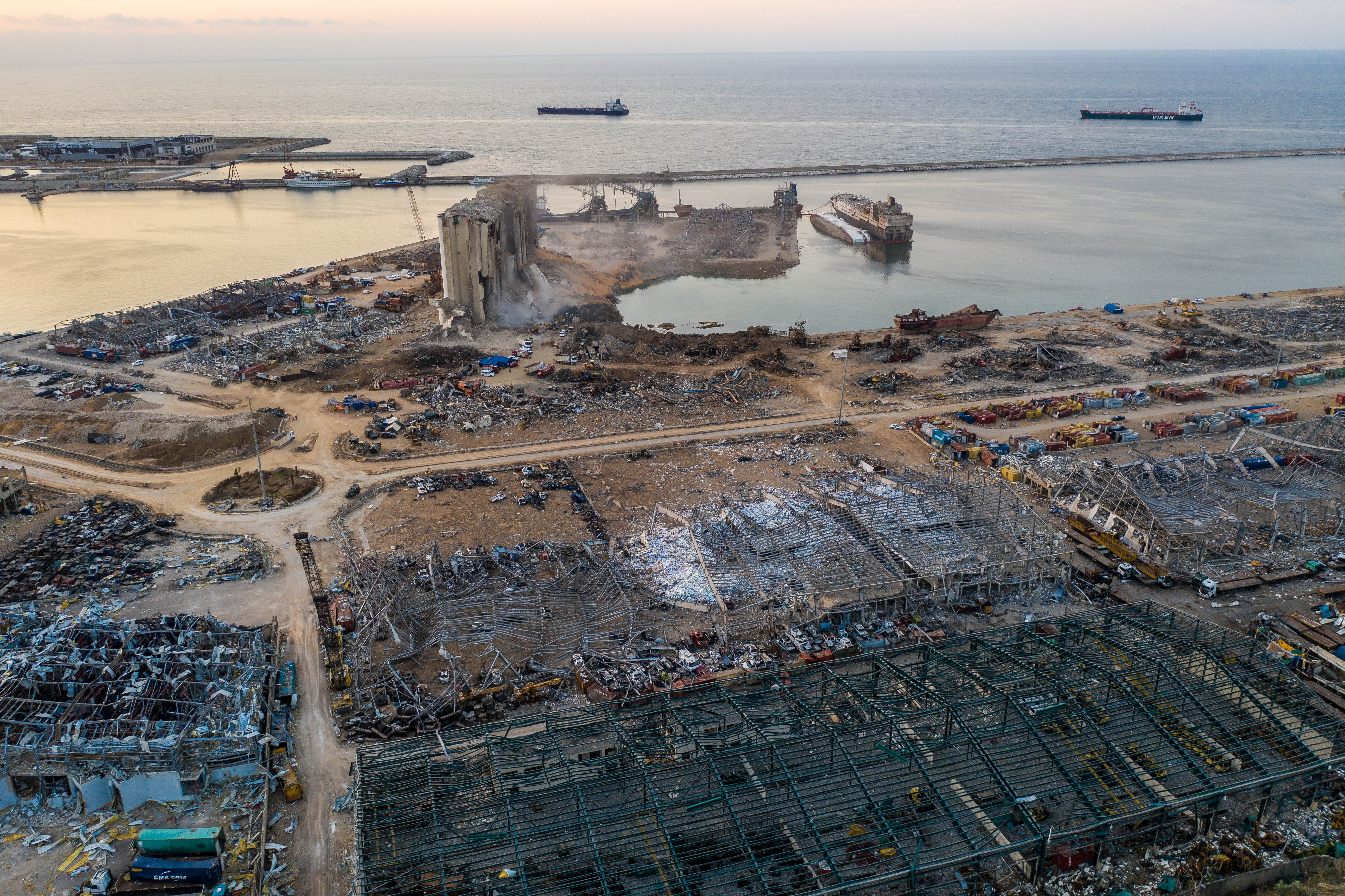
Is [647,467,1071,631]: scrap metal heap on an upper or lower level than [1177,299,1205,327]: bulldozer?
lower

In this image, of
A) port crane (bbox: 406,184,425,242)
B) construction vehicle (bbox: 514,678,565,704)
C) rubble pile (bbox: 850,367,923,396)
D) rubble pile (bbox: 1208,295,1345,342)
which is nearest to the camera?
construction vehicle (bbox: 514,678,565,704)

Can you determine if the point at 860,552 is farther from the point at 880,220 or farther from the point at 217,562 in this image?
the point at 880,220

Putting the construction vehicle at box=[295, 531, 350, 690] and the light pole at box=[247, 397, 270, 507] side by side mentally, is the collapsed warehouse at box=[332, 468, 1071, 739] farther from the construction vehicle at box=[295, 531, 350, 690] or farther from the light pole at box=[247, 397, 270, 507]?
the light pole at box=[247, 397, 270, 507]

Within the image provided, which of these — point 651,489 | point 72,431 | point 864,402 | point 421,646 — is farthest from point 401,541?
point 864,402

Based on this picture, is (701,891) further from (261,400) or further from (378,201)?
(378,201)

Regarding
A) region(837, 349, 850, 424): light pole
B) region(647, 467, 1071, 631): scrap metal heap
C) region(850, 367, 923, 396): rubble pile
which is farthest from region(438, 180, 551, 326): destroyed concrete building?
region(647, 467, 1071, 631): scrap metal heap

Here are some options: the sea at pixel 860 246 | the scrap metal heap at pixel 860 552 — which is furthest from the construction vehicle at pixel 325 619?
the sea at pixel 860 246
